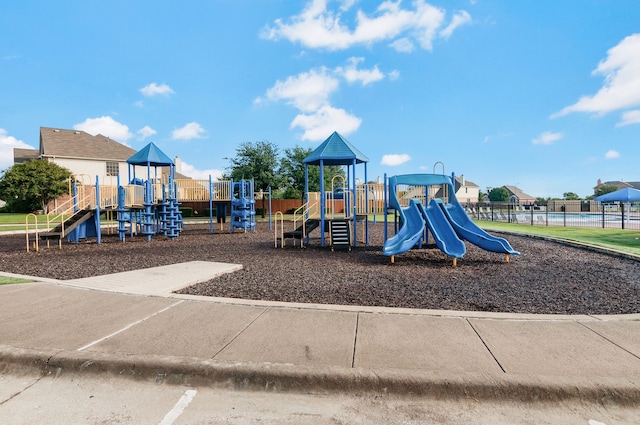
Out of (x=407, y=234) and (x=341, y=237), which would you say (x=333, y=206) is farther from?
(x=407, y=234)

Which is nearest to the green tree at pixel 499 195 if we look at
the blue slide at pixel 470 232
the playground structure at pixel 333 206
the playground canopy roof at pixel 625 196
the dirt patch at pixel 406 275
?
the playground canopy roof at pixel 625 196

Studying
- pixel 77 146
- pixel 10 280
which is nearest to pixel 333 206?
pixel 10 280

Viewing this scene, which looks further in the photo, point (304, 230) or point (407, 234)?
point (304, 230)

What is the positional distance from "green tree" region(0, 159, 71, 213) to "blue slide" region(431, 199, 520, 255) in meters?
42.6

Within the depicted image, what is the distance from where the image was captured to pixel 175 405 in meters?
3.23

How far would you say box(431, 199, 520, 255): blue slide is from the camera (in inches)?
408

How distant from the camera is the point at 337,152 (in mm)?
14414

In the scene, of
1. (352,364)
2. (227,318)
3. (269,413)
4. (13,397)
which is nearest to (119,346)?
(13,397)

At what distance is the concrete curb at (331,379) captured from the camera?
3240 millimetres

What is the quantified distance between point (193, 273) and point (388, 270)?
4.69 meters

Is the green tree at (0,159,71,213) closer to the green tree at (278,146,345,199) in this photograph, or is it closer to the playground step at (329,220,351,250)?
the green tree at (278,146,345,199)

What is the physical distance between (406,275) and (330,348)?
4904 mm

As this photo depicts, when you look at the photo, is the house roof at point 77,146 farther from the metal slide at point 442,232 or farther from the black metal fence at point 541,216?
the metal slide at point 442,232

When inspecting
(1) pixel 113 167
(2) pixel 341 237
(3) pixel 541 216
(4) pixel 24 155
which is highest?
(4) pixel 24 155
